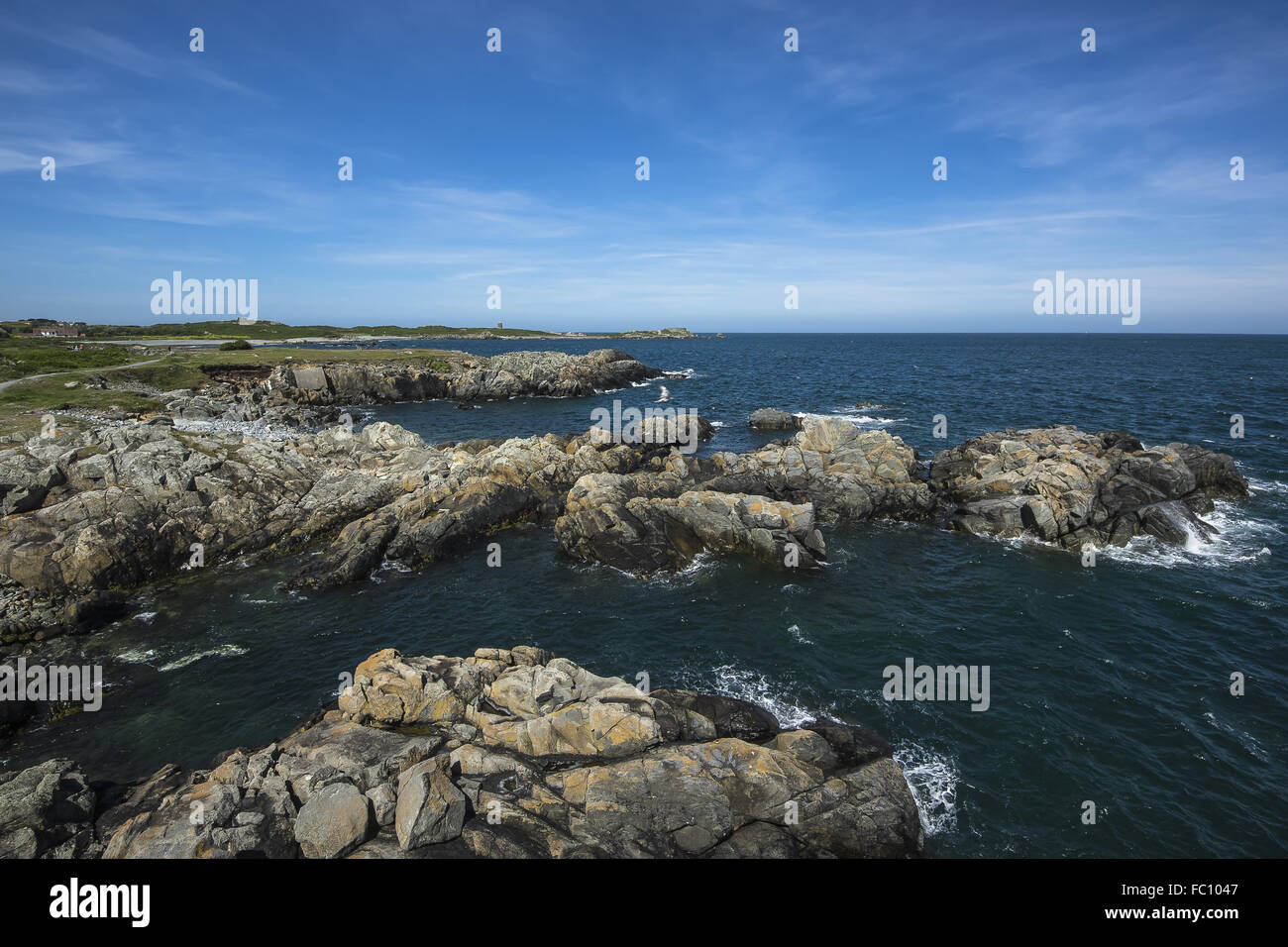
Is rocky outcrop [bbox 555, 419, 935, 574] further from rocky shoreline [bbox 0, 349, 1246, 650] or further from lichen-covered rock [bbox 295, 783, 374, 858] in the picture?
lichen-covered rock [bbox 295, 783, 374, 858]

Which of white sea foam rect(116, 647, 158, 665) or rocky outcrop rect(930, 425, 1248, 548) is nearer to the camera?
white sea foam rect(116, 647, 158, 665)

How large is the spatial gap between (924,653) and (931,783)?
7.81 m

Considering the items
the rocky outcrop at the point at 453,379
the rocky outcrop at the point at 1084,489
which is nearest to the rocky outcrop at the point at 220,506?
the rocky outcrop at the point at 1084,489

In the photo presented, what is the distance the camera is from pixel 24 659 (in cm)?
2420

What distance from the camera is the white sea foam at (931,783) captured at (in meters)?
16.5

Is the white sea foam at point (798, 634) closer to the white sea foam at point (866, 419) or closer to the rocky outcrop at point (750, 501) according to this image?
the rocky outcrop at point (750, 501)

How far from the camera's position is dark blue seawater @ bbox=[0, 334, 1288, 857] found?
1758cm

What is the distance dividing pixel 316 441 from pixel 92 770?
114 ft

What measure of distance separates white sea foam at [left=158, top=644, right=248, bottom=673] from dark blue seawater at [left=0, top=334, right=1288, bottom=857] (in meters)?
0.10

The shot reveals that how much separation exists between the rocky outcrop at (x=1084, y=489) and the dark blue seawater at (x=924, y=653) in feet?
5.86

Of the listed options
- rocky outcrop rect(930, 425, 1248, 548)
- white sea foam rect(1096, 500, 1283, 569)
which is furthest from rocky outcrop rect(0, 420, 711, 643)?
white sea foam rect(1096, 500, 1283, 569)
